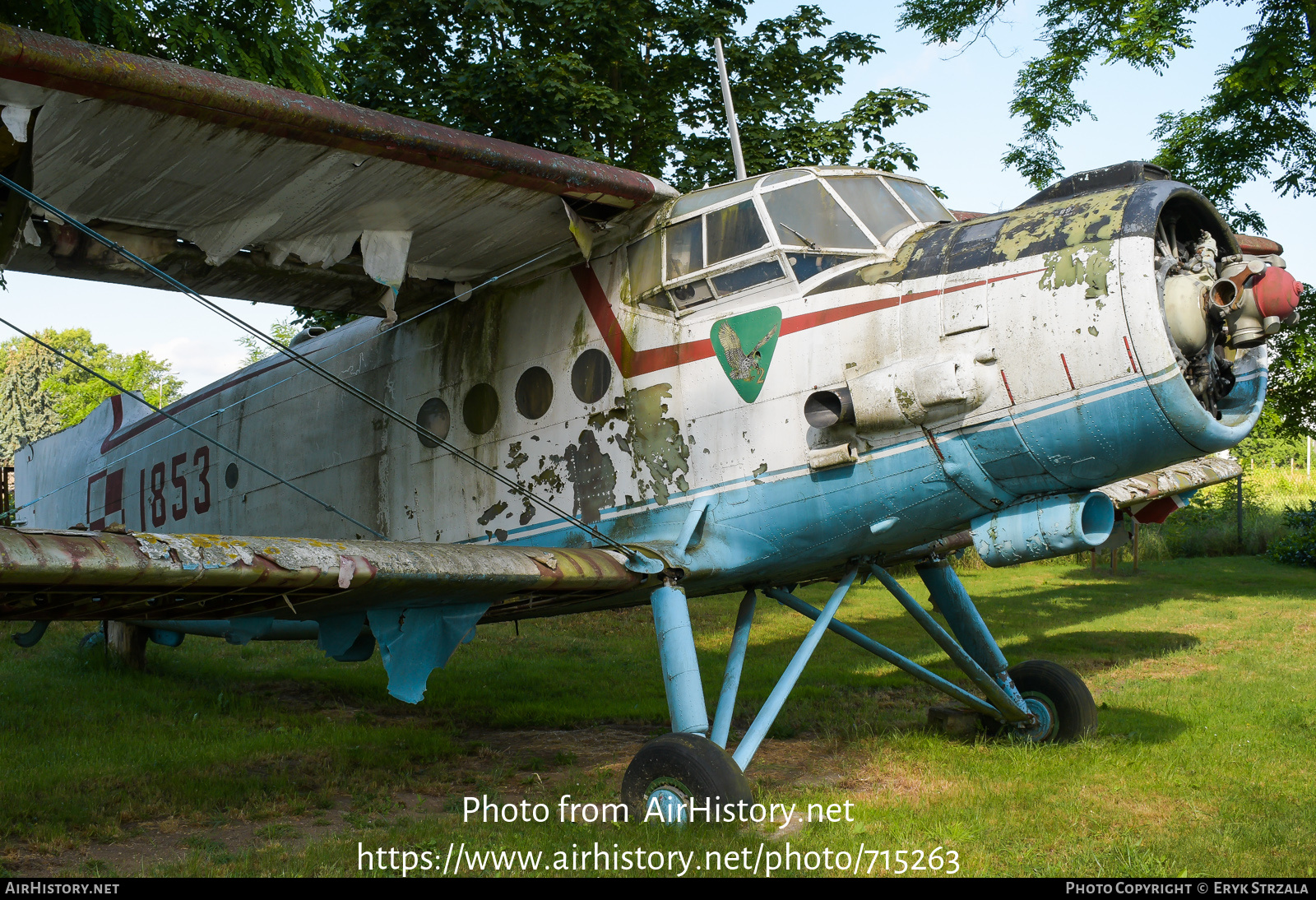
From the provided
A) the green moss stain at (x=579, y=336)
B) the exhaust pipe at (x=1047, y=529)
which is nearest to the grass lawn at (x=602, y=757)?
the exhaust pipe at (x=1047, y=529)

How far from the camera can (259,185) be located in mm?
6184

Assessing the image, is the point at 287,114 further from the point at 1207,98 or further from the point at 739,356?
the point at 1207,98

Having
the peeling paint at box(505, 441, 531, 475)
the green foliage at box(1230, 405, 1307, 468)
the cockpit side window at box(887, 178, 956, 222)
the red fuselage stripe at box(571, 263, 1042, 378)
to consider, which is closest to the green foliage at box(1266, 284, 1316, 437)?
the green foliage at box(1230, 405, 1307, 468)

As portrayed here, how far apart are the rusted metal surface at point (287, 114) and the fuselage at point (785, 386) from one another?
2.40 feet

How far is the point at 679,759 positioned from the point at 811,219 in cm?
334

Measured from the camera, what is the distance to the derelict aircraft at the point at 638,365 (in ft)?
17.4

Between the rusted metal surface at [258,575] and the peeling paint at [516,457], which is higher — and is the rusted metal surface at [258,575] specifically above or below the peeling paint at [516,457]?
below

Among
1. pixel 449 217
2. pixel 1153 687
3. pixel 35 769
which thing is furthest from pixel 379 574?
pixel 1153 687

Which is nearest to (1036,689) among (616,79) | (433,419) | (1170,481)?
(1170,481)

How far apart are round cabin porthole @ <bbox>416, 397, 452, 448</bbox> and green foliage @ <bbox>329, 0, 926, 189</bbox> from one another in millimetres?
7403

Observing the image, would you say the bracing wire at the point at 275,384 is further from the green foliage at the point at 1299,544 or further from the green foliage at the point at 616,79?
the green foliage at the point at 1299,544

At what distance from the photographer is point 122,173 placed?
19.5ft

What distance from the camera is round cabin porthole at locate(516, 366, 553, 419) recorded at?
7184 millimetres
